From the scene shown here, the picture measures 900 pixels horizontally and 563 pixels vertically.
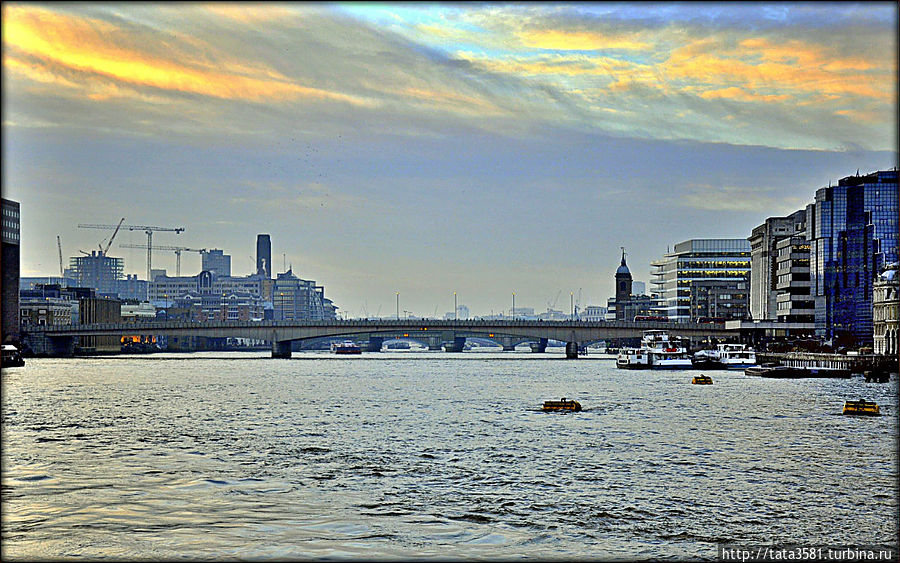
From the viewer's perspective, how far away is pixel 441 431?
2869 inches

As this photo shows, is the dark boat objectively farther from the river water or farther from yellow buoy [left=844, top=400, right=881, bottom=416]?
yellow buoy [left=844, top=400, right=881, bottom=416]

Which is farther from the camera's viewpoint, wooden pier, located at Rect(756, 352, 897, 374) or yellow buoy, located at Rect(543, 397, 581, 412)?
wooden pier, located at Rect(756, 352, 897, 374)

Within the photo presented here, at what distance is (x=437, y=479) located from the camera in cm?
4841

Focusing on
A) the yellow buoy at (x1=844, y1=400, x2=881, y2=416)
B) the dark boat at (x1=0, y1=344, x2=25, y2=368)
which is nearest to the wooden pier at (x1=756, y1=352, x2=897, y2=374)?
the yellow buoy at (x1=844, y1=400, x2=881, y2=416)

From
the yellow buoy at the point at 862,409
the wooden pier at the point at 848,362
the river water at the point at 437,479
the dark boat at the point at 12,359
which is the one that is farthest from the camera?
the dark boat at the point at 12,359

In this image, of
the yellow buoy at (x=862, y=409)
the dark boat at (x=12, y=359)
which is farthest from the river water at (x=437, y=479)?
the dark boat at (x=12, y=359)

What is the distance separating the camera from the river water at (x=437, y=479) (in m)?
34.8

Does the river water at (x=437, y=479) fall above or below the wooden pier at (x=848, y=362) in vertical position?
above

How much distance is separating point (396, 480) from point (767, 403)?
62633 millimetres

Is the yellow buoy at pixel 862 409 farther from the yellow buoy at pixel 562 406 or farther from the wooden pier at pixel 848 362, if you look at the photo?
the wooden pier at pixel 848 362

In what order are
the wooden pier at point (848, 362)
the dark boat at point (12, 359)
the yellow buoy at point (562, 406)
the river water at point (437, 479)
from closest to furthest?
the river water at point (437, 479) < the yellow buoy at point (562, 406) < the wooden pier at point (848, 362) < the dark boat at point (12, 359)

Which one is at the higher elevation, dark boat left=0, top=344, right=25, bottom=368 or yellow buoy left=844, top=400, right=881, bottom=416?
yellow buoy left=844, top=400, right=881, bottom=416

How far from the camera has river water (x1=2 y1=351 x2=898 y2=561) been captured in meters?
34.8

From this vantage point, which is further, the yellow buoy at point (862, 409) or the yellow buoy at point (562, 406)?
the yellow buoy at point (562, 406)
